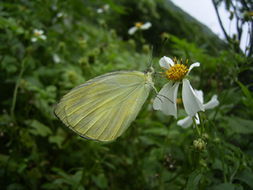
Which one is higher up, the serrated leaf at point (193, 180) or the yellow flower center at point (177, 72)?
the yellow flower center at point (177, 72)

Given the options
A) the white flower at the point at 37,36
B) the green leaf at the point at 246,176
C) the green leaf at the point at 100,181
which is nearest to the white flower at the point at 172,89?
the green leaf at the point at 246,176

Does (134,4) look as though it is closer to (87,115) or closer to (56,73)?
(56,73)

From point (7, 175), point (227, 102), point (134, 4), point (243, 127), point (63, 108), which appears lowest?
point (134, 4)

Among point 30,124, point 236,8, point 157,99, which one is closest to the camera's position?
point 157,99

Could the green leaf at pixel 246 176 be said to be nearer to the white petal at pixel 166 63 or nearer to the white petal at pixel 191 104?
the white petal at pixel 191 104

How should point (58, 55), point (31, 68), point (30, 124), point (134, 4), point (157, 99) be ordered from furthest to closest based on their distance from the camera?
point (134, 4)
point (58, 55)
point (31, 68)
point (30, 124)
point (157, 99)

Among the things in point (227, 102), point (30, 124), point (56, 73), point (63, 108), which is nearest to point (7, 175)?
point (30, 124)

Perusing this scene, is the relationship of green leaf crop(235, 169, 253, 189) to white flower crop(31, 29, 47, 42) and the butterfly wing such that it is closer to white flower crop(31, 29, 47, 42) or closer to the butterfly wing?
the butterfly wing

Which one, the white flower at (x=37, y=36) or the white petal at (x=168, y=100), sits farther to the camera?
the white flower at (x=37, y=36)
